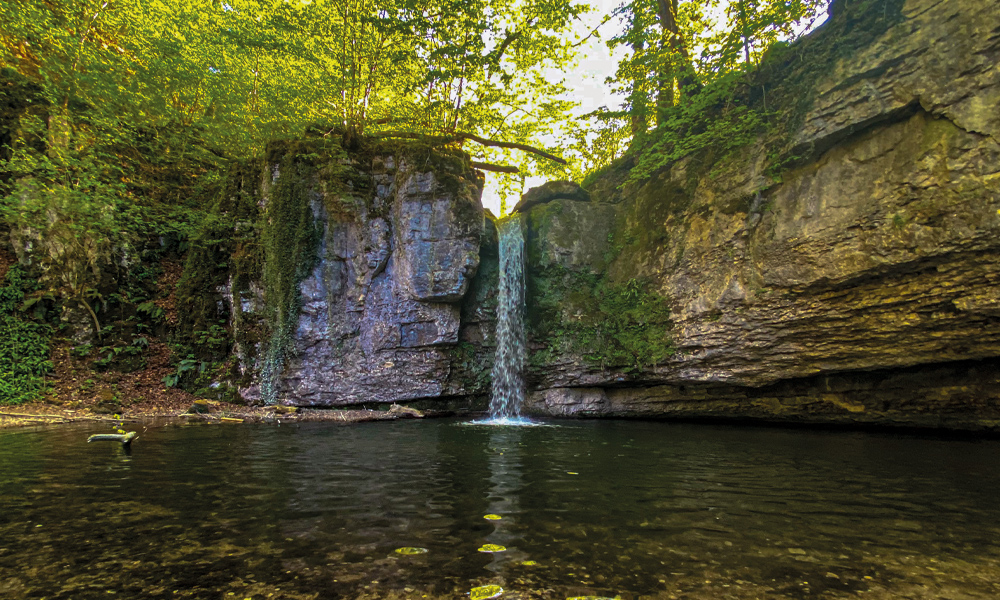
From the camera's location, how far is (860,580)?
2246 mm

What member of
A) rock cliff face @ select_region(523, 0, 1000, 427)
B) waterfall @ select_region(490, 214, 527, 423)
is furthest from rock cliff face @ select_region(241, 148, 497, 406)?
rock cliff face @ select_region(523, 0, 1000, 427)

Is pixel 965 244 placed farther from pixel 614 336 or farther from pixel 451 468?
pixel 451 468

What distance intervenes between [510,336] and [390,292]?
4.09 meters

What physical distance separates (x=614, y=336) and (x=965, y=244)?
6891 millimetres

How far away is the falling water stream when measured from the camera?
13.0 meters

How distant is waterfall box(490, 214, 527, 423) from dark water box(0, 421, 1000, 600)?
22.8 ft

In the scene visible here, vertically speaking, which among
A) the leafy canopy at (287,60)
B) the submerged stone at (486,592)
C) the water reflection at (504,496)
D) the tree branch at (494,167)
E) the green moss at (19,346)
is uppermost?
the leafy canopy at (287,60)

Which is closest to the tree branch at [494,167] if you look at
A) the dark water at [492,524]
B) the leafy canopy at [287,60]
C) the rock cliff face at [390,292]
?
the leafy canopy at [287,60]

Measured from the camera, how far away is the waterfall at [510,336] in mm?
13000

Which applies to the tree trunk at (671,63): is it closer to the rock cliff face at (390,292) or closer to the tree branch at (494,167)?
the tree branch at (494,167)

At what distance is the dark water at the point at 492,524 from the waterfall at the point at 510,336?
696 cm

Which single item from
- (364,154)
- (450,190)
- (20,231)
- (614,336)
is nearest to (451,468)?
(614,336)

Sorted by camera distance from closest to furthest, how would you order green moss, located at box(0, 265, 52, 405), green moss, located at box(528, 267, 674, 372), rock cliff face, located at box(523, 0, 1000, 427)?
rock cliff face, located at box(523, 0, 1000, 427)
green moss, located at box(0, 265, 52, 405)
green moss, located at box(528, 267, 674, 372)

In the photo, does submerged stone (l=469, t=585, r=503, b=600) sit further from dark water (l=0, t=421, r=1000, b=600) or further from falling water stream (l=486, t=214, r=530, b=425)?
falling water stream (l=486, t=214, r=530, b=425)
